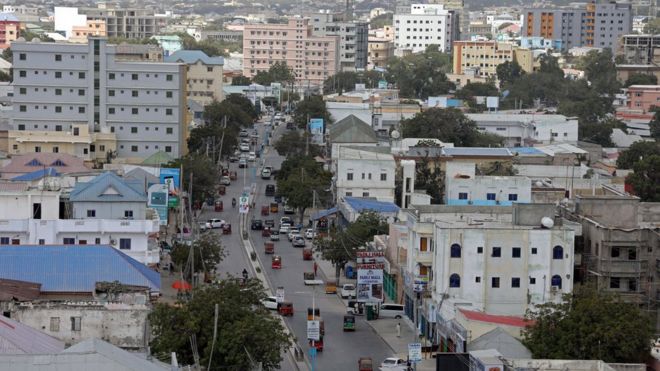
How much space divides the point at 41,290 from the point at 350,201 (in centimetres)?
2364

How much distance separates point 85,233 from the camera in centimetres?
4953

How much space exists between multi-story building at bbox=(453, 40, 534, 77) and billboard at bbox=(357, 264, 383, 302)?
10527 centimetres

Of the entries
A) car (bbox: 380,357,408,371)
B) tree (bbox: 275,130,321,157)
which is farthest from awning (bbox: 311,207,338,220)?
car (bbox: 380,357,408,371)

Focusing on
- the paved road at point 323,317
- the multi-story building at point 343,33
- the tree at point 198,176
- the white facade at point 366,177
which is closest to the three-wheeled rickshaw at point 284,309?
the paved road at point 323,317

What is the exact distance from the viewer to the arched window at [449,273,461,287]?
45.8m

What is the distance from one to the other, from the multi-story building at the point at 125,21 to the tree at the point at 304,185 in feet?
350

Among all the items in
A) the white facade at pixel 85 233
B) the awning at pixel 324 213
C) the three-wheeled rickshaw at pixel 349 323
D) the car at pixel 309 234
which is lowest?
the car at pixel 309 234

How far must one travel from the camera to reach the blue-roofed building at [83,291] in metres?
38.0

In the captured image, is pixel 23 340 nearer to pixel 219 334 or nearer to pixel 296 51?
pixel 219 334

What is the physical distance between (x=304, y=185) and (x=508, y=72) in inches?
3114

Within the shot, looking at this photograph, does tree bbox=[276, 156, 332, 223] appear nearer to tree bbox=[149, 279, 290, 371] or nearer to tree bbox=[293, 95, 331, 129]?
tree bbox=[293, 95, 331, 129]

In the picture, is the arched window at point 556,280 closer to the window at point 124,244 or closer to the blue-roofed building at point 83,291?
the blue-roofed building at point 83,291

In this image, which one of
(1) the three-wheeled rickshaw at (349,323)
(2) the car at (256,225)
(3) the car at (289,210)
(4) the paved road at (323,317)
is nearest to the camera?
(4) the paved road at (323,317)

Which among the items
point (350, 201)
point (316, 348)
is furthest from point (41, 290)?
point (350, 201)
